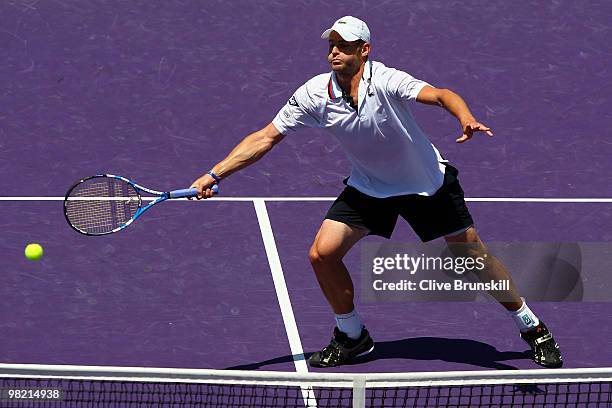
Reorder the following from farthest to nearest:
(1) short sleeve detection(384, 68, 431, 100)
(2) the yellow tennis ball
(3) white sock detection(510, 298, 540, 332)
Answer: (2) the yellow tennis ball < (3) white sock detection(510, 298, 540, 332) < (1) short sleeve detection(384, 68, 431, 100)

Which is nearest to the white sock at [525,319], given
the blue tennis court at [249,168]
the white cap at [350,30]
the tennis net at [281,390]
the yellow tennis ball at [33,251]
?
the blue tennis court at [249,168]

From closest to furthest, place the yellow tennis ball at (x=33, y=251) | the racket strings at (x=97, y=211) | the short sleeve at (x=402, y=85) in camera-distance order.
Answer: the short sleeve at (x=402, y=85), the racket strings at (x=97, y=211), the yellow tennis ball at (x=33, y=251)

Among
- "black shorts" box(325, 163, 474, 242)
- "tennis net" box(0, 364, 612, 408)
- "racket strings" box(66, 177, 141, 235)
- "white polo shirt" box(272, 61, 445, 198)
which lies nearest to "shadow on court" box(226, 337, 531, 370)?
"tennis net" box(0, 364, 612, 408)

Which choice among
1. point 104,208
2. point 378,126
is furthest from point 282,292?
point 378,126

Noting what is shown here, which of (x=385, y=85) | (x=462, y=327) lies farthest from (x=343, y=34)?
(x=462, y=327)

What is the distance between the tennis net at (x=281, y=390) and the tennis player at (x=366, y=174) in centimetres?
48

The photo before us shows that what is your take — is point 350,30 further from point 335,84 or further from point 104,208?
point 104,208

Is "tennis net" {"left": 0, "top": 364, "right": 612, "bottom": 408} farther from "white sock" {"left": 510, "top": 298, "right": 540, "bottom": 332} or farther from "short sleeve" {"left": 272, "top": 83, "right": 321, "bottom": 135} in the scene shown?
"short sleeve" {"left": 272, "top": 83, "right": 321, "bottom": 135}

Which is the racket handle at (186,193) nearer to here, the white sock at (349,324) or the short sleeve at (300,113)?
the short sleeve at (300,113)

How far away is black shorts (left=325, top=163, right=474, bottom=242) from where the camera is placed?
33.2 ft

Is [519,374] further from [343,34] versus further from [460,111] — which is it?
[343,34]

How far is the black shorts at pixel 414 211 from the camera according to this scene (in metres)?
10.1

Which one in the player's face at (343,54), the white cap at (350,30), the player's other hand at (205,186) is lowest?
the player's other hand at (205,186)

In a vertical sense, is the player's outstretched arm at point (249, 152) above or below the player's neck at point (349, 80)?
below
